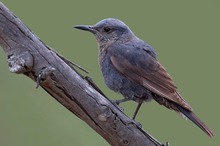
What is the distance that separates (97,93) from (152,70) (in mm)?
632

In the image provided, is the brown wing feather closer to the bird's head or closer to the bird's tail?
the bird's tail

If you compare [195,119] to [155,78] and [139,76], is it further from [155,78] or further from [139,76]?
[139,76]

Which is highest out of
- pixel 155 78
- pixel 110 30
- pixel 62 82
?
pixel 110 30

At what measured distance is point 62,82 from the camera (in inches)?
90.0

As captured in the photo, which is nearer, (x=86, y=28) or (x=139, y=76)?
(x=139, y=76)

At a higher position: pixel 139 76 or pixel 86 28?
pixel 86 28

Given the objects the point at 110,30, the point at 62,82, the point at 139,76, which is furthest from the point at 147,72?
the point at 62,82

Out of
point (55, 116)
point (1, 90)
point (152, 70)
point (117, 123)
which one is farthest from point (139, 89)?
point (1, 90)

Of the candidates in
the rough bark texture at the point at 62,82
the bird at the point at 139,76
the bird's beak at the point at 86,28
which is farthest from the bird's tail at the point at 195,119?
the bird's beak at the point at 86,28

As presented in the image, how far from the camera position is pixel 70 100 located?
233cm

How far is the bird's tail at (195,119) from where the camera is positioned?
2660 millimetres

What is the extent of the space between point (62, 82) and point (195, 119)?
1126mm

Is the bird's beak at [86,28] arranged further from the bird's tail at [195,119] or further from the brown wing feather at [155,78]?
the bird's tail at [195,119]

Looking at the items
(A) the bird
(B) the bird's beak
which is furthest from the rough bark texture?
(B) the bird's beak
